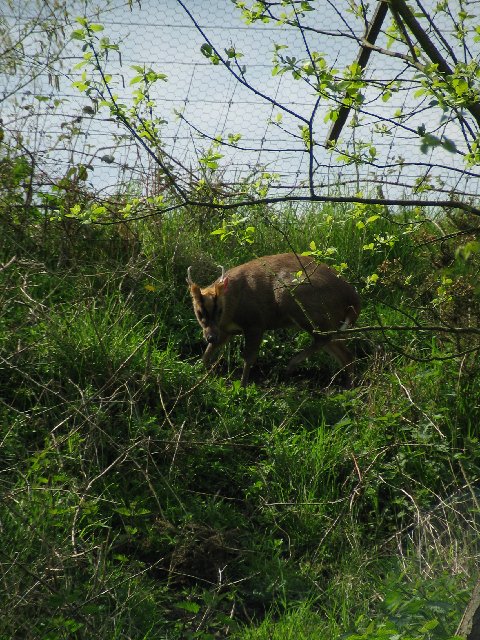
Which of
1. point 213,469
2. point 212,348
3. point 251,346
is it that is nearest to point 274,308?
point 251,346

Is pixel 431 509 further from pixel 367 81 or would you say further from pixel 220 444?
pixel 367 81

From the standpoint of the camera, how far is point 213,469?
667 centimetres

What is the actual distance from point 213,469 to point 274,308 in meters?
2.52

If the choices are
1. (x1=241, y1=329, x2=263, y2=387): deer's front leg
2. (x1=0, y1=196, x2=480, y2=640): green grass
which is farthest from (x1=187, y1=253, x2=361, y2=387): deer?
(x1=0, y1=196, x2=480, y2=640): green grass

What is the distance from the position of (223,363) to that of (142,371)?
1.71 metres

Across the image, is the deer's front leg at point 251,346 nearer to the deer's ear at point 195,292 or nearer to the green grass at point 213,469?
the green grass at point 213,469

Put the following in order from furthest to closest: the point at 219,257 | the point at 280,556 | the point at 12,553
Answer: the point at 219,257 → the point at 280,556 → the point at 12,553

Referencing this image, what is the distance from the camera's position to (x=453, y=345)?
7.74 m

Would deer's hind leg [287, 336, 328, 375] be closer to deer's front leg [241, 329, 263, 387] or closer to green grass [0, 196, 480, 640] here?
green grass [0, 196, 480, 640]

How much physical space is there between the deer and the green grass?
26 centimetres

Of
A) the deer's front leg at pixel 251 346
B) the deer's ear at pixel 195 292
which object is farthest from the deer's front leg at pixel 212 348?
the deer's ear at pixel 195 292

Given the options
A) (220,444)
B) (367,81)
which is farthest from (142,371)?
(367,81)

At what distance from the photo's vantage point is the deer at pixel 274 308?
8.43 meters

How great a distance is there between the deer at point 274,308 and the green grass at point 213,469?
0.84ft
